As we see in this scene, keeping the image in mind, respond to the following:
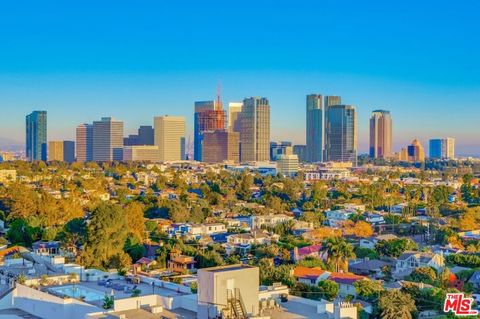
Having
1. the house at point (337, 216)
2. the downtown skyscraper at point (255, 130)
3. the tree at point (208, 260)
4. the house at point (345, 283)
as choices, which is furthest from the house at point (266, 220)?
the downtown skyscraper at point (255, 130)

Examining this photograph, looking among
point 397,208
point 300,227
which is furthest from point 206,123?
point 300,227

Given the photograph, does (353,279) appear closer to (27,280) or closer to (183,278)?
(183,278)

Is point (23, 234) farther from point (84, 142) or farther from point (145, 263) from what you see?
point (84, 142)

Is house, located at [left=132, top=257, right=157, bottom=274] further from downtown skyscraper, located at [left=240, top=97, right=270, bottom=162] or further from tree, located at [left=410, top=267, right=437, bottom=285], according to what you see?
downtown skyscraper, located at [left=240, top=97, right=270, bottom=162]

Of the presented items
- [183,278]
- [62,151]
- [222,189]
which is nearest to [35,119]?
[62,151]

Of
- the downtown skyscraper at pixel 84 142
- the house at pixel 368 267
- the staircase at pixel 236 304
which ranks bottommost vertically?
the house at pixel 368 267

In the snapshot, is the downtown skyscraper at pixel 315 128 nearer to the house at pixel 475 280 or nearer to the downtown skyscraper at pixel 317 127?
the downtown skyscraper at pixel 317 127
